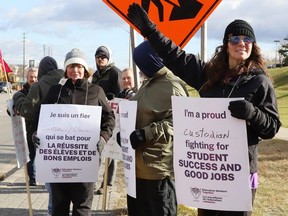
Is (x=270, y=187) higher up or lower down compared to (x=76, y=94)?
lower down

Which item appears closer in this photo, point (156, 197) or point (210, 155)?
point (210, 155)

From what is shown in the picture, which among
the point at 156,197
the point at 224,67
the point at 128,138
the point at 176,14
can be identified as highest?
the point at 176,14

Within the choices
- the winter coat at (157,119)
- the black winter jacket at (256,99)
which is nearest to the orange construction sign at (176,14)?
the winter coat at (157,119)

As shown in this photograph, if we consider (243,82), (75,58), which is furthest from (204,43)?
(243,82)

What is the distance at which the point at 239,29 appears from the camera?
10.2ft

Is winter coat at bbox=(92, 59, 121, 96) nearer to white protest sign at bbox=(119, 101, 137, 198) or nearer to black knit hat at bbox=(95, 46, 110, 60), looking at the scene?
black knit hat at bbox=(95, 46, 110, 60)

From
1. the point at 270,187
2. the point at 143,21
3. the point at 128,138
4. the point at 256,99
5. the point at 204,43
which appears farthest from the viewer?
the point at 270,187

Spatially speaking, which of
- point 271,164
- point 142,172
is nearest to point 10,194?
point 142,172

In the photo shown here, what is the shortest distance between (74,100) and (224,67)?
1883 mm

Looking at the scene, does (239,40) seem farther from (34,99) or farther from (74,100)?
(34,99)

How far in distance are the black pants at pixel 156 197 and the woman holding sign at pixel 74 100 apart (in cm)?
Result: 73

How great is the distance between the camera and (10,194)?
7.16 metres

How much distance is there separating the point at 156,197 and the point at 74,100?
1.33m

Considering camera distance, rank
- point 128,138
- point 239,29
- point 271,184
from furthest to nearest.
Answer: point 271,184 < point 128,138 < point 239,29
